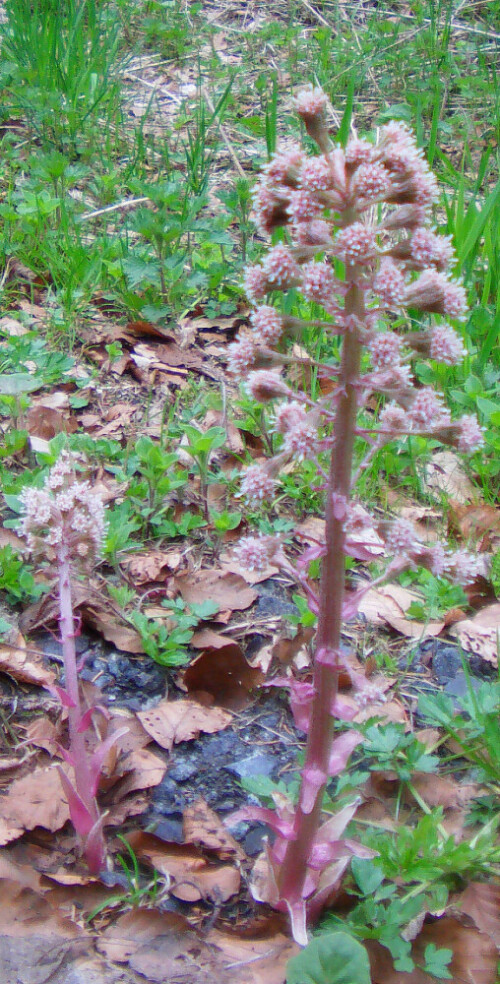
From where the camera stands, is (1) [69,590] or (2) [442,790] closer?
(1) [69,590]

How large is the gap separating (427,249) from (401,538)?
483mm

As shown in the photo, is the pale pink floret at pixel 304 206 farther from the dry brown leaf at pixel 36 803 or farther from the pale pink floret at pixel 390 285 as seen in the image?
the dry brown leaf at pixel 36 803

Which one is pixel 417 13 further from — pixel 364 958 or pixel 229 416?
pixel 364 958

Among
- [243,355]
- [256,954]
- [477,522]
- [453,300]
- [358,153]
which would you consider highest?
[358,153]

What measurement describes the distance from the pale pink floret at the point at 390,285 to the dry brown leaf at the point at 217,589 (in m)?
1.15

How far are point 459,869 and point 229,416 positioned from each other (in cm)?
171

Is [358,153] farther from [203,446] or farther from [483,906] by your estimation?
[483,906]

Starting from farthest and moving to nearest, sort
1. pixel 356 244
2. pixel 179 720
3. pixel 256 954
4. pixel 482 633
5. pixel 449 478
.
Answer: pixel 449 478, pixel 482 633, pixel 179 720, pixel 256 954, pixel 356 244

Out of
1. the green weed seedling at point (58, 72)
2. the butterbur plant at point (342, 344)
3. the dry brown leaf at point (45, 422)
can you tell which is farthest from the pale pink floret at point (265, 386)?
the green weed seedling at point (58, 72)

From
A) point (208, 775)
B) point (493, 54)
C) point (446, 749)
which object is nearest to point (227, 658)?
point (208, 775)

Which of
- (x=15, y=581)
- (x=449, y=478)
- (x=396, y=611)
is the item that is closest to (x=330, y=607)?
(x=396, y=611)

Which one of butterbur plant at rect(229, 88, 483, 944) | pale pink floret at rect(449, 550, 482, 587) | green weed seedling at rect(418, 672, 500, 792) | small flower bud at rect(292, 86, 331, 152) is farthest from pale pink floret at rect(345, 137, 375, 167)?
green weed seedling at rect(418, 672, 500, 792)

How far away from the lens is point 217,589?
2.28m

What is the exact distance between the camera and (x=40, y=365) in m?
2.90
